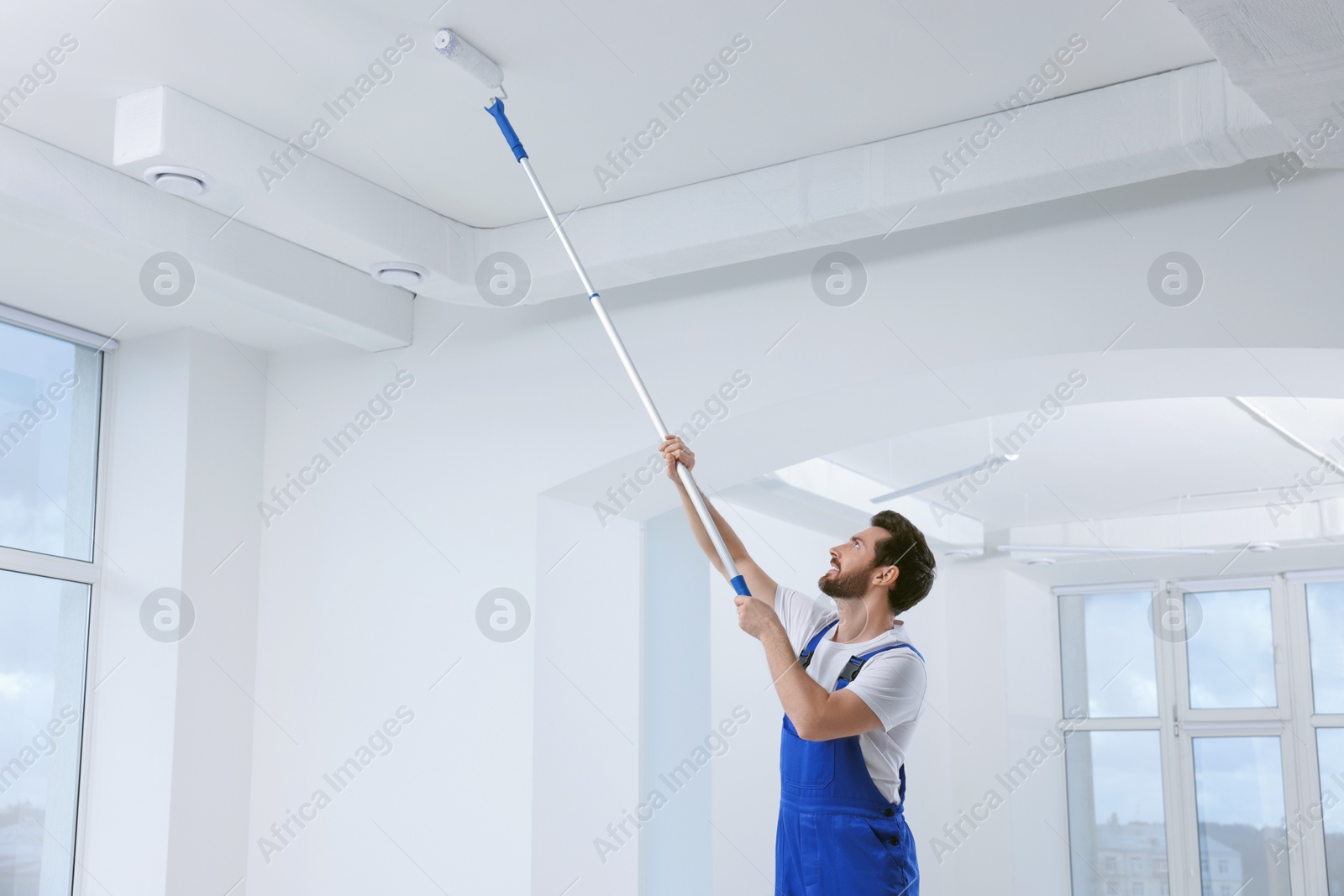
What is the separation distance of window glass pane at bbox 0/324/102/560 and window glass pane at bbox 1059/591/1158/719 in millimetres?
6858

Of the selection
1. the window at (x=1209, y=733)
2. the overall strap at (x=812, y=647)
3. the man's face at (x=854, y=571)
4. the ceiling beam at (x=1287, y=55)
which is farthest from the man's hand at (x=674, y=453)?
the window at (x=1209, y=733)

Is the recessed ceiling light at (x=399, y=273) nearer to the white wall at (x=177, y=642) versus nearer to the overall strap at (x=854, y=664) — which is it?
the white wall at (x=177, y=642)

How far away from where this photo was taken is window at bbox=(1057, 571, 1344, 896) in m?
8.23

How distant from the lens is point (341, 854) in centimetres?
442

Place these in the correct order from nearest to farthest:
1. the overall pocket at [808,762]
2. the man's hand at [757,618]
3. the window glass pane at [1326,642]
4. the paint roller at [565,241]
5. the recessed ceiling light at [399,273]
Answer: the man's hand at [757,618]
the overall pocket at [808,762]
the paint roller at [565,241]
the recessed ceiling light at [399,273]
the window glass pane at [1326,642]

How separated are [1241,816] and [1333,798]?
23.2 inches

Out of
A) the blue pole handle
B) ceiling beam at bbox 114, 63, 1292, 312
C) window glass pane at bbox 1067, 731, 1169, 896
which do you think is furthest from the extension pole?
window glass pane at bbox 1067, 731, 1169, 896

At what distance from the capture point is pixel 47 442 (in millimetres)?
4594

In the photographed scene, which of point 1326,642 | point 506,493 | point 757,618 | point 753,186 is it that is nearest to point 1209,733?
point 1326,642

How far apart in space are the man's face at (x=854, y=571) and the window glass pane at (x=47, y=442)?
121 inches

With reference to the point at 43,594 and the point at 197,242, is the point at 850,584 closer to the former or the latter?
the point at 197,242

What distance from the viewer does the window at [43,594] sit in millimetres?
4316

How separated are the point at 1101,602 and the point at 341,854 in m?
6.38

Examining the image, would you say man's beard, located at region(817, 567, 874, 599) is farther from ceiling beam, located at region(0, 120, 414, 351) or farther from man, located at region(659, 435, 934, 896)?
ceiling beam, located at region(0, 120, 414, 351)
